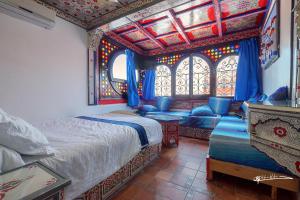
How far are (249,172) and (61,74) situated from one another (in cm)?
324

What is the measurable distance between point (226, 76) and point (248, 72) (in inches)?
21.0

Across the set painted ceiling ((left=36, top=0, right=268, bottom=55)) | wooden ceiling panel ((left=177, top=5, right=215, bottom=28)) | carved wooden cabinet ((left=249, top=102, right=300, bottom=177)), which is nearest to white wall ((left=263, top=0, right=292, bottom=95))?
painted ceiling ((left=36, top=0, right=268, bottom=55))

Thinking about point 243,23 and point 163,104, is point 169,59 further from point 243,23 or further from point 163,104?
point 243,23

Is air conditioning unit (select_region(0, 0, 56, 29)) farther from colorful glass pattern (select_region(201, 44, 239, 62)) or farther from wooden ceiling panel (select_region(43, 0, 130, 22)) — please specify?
colorful glass pattern (select_region(201, 44, 239, 62))

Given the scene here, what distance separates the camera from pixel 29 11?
2.04 metres

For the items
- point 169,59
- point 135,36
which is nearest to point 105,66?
point 135,36

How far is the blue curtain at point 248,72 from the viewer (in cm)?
332

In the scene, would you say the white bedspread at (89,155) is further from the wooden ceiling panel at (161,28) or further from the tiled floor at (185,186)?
the wooden ceiling panel at (161,28)

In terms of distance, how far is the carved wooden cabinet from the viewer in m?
0.72

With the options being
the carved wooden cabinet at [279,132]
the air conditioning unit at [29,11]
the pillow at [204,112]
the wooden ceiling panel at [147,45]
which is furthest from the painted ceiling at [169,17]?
the carved wooden cabinet at [279,132]

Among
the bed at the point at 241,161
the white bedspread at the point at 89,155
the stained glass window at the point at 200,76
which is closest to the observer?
the white bedspread at the point at 89,155

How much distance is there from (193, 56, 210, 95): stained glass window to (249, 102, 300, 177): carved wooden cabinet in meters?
3.34

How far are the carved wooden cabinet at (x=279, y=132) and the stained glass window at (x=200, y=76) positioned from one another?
10.9 ft

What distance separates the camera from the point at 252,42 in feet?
11.1
